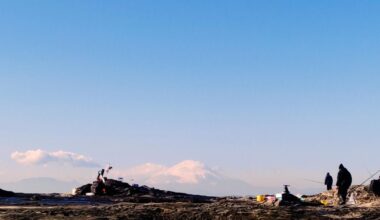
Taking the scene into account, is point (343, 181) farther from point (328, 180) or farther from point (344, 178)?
point (328, 180)

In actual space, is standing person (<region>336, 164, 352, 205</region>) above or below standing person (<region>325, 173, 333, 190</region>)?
below

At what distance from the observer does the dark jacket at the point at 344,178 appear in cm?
2858

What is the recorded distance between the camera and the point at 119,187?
4353cm

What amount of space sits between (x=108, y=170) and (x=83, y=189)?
262 centimetres

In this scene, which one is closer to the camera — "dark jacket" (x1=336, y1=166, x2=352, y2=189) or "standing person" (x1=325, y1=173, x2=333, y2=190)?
"dark jacket" (x1=336, y1=166, x2=352, y2=189)

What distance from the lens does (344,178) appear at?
2869cm

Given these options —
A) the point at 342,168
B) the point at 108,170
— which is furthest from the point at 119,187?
the point at 342,168

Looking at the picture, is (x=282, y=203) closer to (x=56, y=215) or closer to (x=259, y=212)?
(x=259, y=212)

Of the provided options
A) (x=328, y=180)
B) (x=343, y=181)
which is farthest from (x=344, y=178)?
(x=328, y=180)

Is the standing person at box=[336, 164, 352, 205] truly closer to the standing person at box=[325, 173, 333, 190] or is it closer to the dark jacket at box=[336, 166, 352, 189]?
the dark jacket at box=[336, 166, 352, 189]

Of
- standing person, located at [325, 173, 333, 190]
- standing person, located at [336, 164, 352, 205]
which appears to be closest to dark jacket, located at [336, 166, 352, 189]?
standing person, located at [336, 164, 352, 205]

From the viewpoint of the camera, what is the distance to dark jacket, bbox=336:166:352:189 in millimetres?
28580

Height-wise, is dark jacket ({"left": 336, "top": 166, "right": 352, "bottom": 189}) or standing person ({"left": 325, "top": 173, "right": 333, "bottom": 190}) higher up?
standing person ({"left": 325, "top": 173, "right": 333, "bottom": 190})

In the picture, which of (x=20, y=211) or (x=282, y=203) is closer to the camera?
(x=20, y=211)
